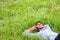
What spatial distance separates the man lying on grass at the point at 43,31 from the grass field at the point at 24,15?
126 millimetres

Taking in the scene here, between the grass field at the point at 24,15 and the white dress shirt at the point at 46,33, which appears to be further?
the grass field at the point at 24,15

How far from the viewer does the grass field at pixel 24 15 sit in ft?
15.6

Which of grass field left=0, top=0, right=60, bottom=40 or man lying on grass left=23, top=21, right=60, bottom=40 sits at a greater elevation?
man lying on grass left=23, top=21, right=60, bottom=40

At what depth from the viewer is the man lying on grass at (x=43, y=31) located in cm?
433

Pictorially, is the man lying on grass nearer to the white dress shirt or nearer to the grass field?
the white dress shirt

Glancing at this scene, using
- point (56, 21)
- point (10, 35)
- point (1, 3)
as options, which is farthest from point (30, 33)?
point (1, 3)

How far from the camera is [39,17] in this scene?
522cm

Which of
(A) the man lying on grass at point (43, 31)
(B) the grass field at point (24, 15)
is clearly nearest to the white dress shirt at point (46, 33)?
(A) the man lying on grass at point (43, 31)

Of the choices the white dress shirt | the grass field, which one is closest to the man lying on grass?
the white dress shirt

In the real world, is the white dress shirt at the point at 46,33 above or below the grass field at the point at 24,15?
above

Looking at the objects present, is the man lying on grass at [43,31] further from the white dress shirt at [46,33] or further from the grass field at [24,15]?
the grass field at [24,15]

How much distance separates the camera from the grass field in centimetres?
474

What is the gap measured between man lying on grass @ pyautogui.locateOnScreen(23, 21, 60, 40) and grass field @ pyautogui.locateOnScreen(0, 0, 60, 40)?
126 millimetres

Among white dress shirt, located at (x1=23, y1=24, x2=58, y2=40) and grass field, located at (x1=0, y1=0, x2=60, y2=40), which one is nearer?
white dress shirt, located at (x1=23, y1=24, x2=58, y2=40)
